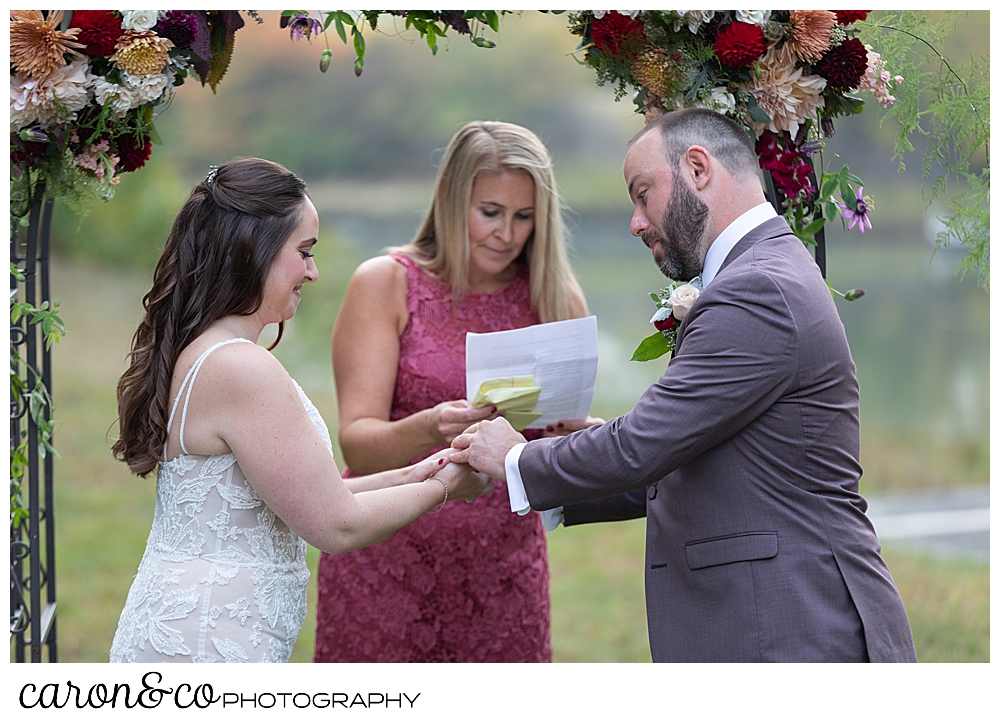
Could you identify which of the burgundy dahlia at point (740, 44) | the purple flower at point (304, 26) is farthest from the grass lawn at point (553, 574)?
the burgundy dahlia at point (740, 44)

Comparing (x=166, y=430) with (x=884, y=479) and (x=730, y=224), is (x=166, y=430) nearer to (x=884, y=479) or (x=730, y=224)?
(x=730, y=224)

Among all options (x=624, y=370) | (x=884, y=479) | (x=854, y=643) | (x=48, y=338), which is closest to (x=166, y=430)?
(x=48, y=338)

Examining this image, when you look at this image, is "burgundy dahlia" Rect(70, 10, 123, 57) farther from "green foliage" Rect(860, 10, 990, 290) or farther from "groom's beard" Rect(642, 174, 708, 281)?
"green foliage" Rect(860, 10, 990, 290)

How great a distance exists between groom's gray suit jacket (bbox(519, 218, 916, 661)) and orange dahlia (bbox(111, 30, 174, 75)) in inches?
69.8

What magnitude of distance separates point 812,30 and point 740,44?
0.73ft

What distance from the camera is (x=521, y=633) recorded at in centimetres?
365

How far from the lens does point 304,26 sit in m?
3.01

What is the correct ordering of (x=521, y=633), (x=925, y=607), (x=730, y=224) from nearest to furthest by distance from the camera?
(x=730, y=224) < (x=521, y=633) < (x=925, y=607)

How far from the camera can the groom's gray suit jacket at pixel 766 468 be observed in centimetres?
233

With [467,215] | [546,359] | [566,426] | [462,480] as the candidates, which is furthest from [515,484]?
[467,215]

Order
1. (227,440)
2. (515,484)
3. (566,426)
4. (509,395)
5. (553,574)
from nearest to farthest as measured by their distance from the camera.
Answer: (227,440), (515,484), (509,395), (566,426), (553,574)

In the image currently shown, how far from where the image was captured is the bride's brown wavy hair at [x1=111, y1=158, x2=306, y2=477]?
242cm

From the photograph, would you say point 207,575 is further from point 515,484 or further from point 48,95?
point 48,95
